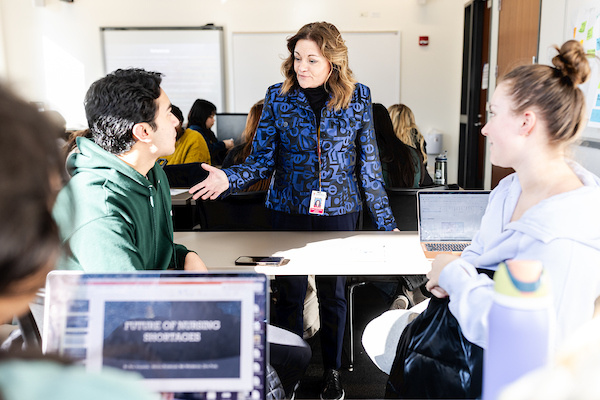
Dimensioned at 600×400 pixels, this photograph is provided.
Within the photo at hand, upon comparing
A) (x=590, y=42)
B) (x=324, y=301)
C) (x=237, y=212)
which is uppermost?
(x=590, y=42)

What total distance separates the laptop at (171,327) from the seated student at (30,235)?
311 mm

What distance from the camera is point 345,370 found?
8.50 ft

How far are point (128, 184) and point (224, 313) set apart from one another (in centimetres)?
75

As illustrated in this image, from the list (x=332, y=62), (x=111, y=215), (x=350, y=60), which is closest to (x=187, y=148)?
(x=332, y=62)

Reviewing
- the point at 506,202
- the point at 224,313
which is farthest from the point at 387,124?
the point at 224,313

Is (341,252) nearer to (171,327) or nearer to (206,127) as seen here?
(171,327)

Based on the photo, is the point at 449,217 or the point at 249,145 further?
the point at 249,145

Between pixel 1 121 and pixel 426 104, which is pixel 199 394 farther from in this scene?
pixel 426 104

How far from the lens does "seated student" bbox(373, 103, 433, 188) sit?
312 centimetres

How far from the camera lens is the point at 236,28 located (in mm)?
6883

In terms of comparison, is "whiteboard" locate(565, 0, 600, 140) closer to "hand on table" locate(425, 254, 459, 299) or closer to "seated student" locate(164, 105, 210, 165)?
"hand on table" locate(425, 254, 459, 299)

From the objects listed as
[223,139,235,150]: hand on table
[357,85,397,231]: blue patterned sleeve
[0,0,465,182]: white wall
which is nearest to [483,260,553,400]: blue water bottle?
[357,85,397,231]: blue patterned sleeve

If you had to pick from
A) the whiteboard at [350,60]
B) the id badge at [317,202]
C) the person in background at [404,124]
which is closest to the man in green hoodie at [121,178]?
the id badge at [317,202]

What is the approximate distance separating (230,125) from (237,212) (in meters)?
2.73
